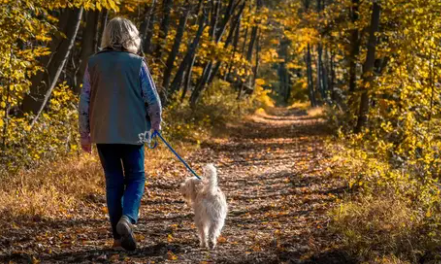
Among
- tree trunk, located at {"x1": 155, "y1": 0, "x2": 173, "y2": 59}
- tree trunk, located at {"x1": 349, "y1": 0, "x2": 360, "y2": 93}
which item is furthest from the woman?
tree trunk, located at {"x1": 349, "y1": 0, "x2": 360, "y2": 93}

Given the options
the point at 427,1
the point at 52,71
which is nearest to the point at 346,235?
the point at 427,1

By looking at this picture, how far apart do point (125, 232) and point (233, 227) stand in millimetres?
2097

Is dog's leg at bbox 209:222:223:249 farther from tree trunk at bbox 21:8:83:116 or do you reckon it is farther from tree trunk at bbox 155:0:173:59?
tree trunk at bbox 155:0:173:59

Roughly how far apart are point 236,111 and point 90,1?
18.1 metres

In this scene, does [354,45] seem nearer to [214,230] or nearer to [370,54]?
[370,54]

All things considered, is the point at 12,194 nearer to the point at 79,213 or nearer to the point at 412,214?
the point at 79,213

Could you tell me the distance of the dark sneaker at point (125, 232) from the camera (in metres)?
4.50

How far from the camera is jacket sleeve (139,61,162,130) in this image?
464 cm

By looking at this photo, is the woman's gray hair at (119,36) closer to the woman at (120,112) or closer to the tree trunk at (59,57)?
the woman at (120,112)

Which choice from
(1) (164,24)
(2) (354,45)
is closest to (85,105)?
(1) (164,24)

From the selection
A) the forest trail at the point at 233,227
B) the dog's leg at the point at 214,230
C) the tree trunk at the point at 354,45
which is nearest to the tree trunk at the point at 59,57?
the forest trail at the point at 233,227

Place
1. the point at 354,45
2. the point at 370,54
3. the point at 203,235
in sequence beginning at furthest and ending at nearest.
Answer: the point at 354,45, the point at 370,54, the point at 203,235

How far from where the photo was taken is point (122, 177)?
479 cm

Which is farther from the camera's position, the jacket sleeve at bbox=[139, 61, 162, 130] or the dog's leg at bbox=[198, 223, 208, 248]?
the dog's leg at bbox=[198, 223, 208, 248]
